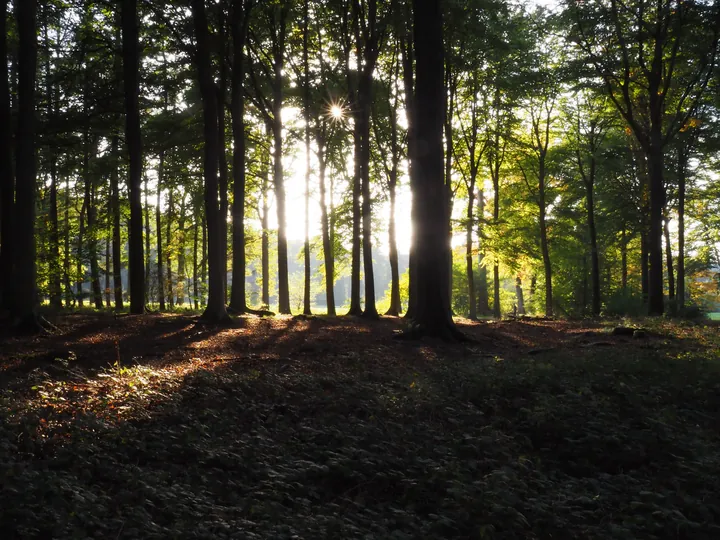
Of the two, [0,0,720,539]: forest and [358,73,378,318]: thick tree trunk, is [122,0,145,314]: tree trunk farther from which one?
[358,73,378,318]: thick tree trunk

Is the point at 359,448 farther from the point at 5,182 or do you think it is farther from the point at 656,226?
the point at 656,226

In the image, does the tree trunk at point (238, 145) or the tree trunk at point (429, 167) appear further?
the tree trunk at point (238, 145)

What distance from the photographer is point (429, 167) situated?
41.0ft

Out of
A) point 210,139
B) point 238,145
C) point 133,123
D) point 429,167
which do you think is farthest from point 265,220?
point 429,167

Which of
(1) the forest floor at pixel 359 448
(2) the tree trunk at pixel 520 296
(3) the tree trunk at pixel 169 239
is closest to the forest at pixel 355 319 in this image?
(1) the forest floor at pixel 359 448

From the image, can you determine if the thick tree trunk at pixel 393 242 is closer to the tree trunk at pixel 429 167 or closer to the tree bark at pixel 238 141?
the tree bark at pixel 238 141

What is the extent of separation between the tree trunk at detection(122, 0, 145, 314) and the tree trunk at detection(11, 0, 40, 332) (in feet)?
13.0

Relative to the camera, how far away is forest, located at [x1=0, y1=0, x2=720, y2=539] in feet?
14.0

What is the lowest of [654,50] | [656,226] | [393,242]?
[393,242]

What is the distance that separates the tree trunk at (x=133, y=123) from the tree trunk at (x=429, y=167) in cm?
920

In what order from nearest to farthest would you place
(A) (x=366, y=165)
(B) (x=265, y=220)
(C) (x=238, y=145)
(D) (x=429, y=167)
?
(D) (x=429, y=167)
(C) (x=238, y=145)
(A) (x=366, y=165)
(B) (x=265, y=220)

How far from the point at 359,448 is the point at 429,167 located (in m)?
8.54

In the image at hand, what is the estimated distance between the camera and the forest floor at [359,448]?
385 centimetres

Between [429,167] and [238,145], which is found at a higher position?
[238,145]
